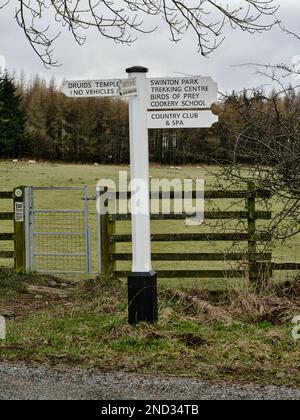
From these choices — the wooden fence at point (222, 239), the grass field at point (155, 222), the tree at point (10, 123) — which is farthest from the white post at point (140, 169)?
the tree at point (10, 123)

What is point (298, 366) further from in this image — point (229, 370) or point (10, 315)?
point (10, 315)

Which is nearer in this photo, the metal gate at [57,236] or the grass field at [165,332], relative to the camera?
the grass field at [165,332]

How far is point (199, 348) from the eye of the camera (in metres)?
5.37

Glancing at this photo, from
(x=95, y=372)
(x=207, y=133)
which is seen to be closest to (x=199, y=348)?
(x=95, y=372)

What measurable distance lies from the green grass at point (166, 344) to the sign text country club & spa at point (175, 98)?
6.81 feet

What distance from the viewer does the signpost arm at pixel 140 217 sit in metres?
6.03

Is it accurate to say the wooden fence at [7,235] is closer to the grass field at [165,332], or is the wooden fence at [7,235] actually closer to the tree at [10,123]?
the grass field at [165,332]

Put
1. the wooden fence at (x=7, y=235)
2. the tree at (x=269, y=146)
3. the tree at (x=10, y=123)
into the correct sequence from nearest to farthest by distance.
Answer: the tree at (x=269, y=146)
the wooden fence at (x=7, y=235)
the tree at (x=10, y=123)

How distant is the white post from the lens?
6059 mm

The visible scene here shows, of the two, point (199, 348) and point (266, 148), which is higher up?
point (266, 148)

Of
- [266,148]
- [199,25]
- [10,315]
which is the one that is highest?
[199,25]

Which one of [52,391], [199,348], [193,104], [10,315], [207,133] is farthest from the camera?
[207,133]

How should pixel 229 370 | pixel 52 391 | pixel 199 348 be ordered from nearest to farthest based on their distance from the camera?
1. pixel 52 391
2. pixel 229 370
3. pixel 199 348
